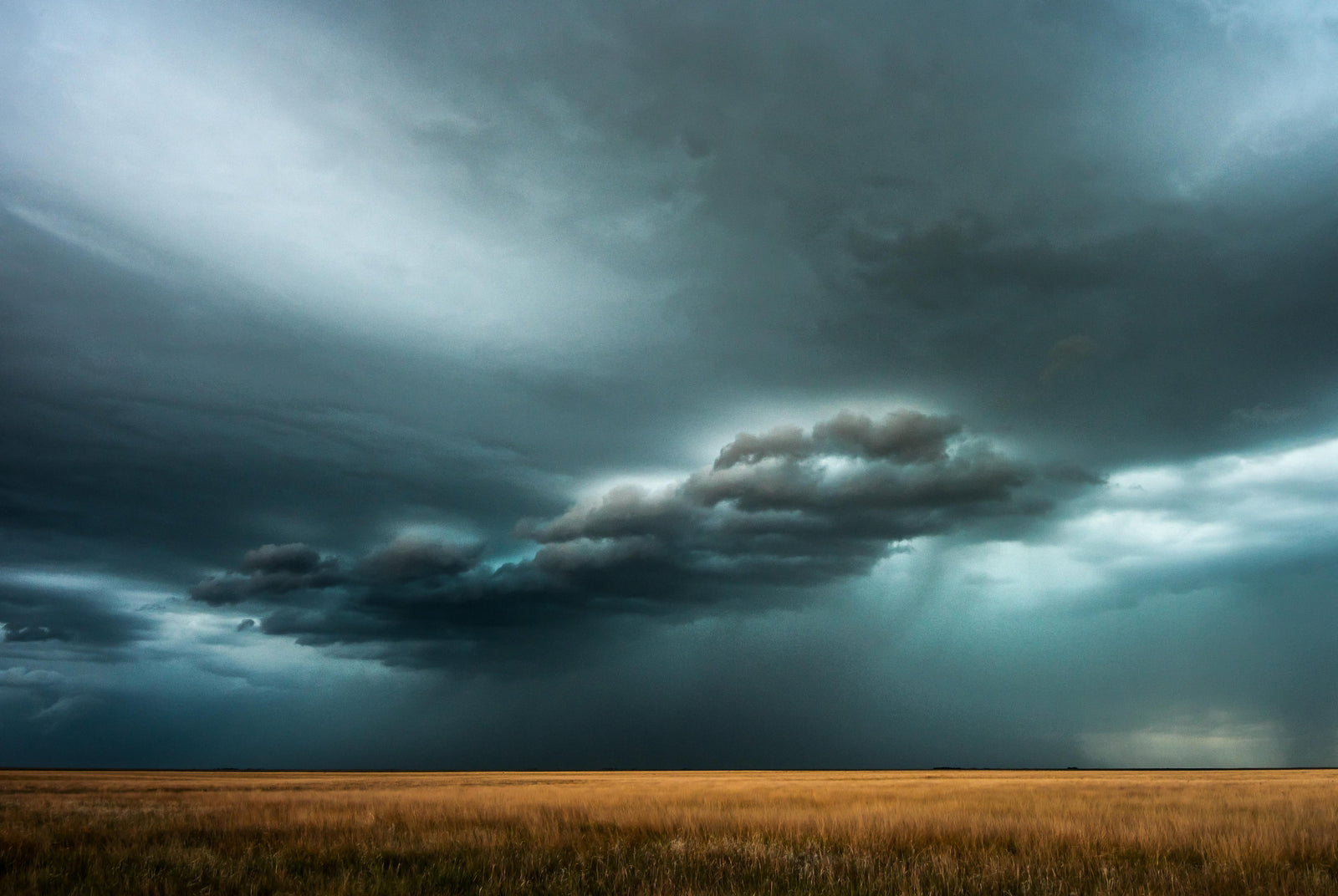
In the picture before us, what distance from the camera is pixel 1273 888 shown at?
36.8ft

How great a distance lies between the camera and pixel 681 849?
1568cm

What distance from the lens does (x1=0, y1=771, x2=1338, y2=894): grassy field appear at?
11773 millimetres

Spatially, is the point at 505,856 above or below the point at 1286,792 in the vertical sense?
above

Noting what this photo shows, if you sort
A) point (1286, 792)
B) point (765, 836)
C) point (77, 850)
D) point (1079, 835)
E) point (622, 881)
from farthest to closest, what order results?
point (1286, 792) < point (765, 836) < point (1079, 835) < point (77, 850) < point (622, 881)

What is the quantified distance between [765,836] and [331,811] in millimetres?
16732

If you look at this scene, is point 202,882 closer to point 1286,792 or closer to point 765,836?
point 765,836

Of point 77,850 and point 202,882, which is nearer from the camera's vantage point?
point 202,882


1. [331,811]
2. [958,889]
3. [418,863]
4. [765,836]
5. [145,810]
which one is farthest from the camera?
[145,810]

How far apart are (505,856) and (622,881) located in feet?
13.7

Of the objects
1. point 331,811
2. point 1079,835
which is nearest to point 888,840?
point 1079,835

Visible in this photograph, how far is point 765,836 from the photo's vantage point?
18.9m

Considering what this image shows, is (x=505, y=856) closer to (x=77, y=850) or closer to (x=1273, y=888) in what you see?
(x=77, y=850)

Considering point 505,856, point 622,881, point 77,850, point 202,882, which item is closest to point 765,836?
point 505,856

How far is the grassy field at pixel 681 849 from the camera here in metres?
11.8
